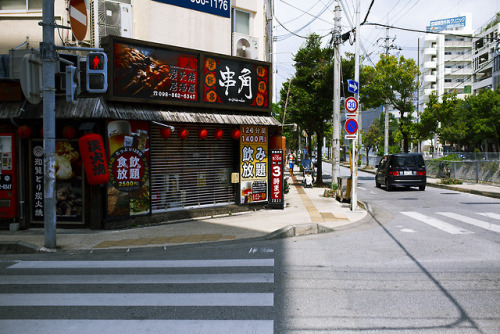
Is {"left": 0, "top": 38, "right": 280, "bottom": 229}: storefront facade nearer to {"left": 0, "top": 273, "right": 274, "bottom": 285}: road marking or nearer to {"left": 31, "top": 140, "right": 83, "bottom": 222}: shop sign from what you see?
{"left": 31, "top": 140, "right": 83, "bottom": 222}: shop sign

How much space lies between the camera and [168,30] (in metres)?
12.1

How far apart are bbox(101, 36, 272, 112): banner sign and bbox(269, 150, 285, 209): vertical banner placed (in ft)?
5.35

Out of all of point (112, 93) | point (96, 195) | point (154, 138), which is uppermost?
point (112, 93)

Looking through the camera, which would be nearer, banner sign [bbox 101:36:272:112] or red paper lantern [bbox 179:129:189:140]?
banner sign [bbox 101:36:272:112]

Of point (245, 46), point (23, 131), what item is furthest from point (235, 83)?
point (23, 131)

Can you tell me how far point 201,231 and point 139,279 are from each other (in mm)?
3865

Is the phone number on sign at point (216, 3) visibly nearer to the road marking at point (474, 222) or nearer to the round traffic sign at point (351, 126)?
the round traffic sign at point (351, 126)

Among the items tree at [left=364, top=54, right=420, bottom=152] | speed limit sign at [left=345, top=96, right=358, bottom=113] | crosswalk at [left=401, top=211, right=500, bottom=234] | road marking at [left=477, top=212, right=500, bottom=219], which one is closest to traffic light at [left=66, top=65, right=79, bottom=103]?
speed limit sign at [left=345, top=96, right=358, bottom=113]

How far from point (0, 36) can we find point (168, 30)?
4.54 meters

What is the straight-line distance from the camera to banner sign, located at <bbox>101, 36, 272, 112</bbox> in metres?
10.3

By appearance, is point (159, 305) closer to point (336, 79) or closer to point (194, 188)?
point (194, 188)

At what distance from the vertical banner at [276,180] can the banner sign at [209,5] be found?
501cm

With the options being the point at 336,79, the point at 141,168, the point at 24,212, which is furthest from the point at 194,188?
the point at 336,79

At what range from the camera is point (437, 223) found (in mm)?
10828
